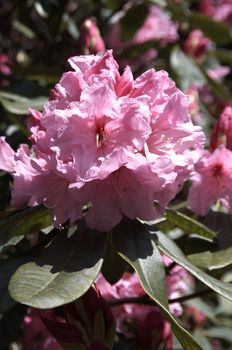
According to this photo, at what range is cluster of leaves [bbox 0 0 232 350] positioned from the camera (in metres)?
0.99

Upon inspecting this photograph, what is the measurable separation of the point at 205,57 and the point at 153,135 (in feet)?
5.02

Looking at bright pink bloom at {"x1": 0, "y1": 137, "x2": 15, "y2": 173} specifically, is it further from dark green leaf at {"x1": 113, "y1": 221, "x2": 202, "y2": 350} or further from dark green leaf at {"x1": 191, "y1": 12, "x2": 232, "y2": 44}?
dark green leaf at {"x1": 191, "y1": 12, "x2": 232, "y2": 44}

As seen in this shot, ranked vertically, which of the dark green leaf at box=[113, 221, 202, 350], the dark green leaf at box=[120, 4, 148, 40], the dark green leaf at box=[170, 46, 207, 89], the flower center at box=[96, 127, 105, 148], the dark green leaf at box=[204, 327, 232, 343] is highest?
the flower center at box=[96, 127, 105, 148]

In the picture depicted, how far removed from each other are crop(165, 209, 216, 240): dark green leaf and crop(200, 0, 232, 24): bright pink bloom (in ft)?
4.82

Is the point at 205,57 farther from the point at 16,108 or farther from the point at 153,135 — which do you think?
the point at 153,135

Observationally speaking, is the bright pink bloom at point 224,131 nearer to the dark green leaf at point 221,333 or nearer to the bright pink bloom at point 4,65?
the bright pink bloom at point 4,65

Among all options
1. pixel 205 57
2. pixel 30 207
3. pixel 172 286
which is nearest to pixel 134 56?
pixel 205 57

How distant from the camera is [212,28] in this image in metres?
2.17

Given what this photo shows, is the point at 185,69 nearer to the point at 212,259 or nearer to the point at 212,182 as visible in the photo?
the point at 212,182

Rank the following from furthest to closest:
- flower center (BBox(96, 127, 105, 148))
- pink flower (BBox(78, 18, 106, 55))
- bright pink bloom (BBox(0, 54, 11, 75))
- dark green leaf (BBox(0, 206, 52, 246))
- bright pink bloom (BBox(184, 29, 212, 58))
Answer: bright pink bloom (BBox(184, 29, 212, 58)), bright pink bloom (BBox(0, 54, 11, 75)), pink flower (BBox(78, 18, 106, 55)), dark green leaf (BBox(0, 206, 52, 246)), flower center (BBox(96, 127, 105, 148))

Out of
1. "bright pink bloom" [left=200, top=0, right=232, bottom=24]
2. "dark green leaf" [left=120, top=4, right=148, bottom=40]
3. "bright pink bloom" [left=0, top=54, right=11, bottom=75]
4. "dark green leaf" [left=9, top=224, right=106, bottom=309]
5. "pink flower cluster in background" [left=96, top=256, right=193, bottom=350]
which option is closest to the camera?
"dark green leaf" [left=9, top=224, right=106, bottom=309]

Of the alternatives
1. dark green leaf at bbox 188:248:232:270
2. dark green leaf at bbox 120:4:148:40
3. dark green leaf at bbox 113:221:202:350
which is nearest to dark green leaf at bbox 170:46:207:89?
dark green leaf at bbox 120:4:148:40

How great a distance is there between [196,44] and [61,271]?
1.53 meters

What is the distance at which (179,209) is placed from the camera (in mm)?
1401
